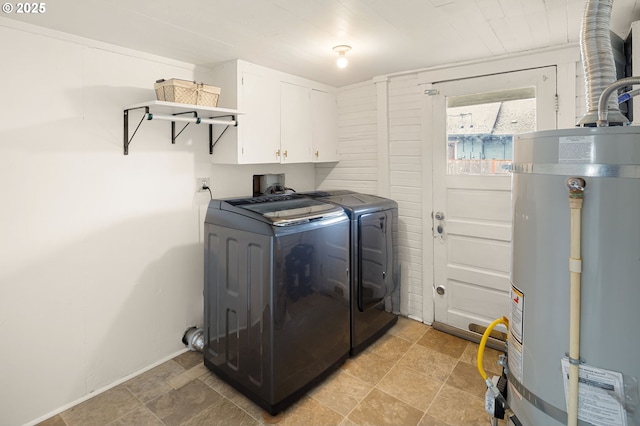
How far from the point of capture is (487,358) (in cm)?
267

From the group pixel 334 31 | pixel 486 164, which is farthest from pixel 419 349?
pixel 334 31

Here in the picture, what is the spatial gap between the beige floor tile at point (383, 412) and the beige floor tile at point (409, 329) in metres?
0.82

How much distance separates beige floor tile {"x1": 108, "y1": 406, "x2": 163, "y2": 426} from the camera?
6.66ft

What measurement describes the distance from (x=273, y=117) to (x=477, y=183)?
178 centimetres

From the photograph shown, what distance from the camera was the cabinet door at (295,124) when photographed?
3.04 m

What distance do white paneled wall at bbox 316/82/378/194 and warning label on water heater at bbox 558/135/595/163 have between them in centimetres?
246

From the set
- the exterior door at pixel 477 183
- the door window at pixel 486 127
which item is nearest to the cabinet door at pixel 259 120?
the exterior door at pixel 477 183

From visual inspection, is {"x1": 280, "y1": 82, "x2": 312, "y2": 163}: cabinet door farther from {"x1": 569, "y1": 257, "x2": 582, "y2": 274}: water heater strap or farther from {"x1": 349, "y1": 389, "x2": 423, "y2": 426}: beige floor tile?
{"x1": 569, "y1": 257, "x2": 582, "y2": 274}: water heater strap

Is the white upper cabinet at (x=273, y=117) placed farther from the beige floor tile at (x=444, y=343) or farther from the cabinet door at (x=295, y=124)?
the beige floor tile at (x=444, y=343)

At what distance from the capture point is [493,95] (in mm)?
2762

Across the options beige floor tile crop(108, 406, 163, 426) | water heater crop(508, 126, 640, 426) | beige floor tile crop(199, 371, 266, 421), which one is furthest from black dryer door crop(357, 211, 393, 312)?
water heater crop(508, 126, 640, 426)

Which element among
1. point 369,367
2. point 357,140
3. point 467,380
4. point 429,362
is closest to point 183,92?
point 357,140

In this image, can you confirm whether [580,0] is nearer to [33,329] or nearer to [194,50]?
[194,50]

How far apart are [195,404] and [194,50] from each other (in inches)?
92.2
